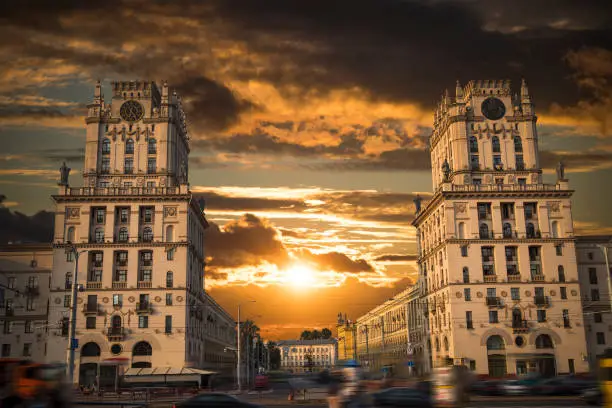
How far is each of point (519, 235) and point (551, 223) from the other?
214 inches

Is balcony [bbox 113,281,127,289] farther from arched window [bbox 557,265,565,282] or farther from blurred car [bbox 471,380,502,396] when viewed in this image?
arched window [bbox 557,265,565,282]

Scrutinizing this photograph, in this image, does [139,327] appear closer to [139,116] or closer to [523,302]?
[139,116]

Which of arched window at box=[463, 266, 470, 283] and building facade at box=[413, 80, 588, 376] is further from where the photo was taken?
arched window at box=[463, 266, 470, 283]

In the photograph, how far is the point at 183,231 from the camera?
9475 cm

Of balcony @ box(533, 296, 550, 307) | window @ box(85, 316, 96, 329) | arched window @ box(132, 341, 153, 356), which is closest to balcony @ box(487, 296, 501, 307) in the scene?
balcony @ box(533, 296, 550, 307)

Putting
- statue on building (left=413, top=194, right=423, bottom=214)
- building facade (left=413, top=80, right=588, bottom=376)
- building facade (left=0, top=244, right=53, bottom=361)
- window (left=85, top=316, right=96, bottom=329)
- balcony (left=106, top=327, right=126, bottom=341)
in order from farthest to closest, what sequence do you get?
1. statue on building (left=413, top=194, right=423, bottom=214)
2. building facade (left=0, top=244, right=53, bottom=361)
3. building facade (left=413, top=80, right=588, bottom=376)
4. window (left=85, top=316, right=96, bottom=329)
5. balcony (left=106, top=327, right=126, bottom=341)

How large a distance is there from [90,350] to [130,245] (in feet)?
50.9

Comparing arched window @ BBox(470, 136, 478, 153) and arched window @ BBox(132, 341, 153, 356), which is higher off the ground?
arched window @ BBox(470, 136, 478, 153)

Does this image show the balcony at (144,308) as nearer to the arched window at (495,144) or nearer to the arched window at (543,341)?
the arched window at (543,341)

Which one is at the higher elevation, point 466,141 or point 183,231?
point 466,141

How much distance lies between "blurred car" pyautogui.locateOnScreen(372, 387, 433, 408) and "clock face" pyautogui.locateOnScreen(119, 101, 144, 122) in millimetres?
72493

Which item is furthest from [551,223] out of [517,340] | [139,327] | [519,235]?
[139,327]

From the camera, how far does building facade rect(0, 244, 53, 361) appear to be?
9856cm

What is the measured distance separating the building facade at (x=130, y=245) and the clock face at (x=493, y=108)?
49.8 m
